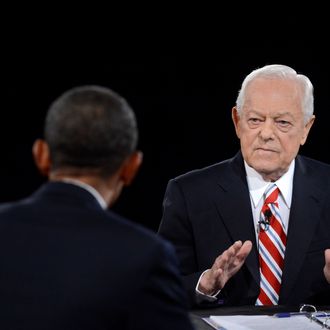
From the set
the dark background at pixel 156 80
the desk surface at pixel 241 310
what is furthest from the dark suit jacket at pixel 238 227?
the dark background at pixel 156 80

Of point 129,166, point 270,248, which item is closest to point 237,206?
point 270,248

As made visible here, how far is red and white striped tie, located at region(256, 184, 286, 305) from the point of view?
2381 mm

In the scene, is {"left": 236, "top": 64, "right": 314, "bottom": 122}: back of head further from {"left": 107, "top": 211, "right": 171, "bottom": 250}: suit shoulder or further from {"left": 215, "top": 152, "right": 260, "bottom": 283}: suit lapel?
{"left": 107, "top": 211, "right": 171, "bottom": 250}: suit shoulder

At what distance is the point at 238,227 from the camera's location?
245 centimetres

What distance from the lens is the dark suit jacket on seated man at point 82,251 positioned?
1192 mm

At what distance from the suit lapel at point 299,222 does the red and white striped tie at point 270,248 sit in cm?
3

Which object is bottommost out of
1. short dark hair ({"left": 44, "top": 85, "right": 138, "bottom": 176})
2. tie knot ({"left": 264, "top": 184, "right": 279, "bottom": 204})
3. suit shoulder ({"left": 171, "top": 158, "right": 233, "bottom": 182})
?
tie knot ({"left": 264, "top": 184, "right": 279, "bottom": 204})

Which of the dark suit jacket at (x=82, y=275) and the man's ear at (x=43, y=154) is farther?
the man's ear at (x=43, y=154)

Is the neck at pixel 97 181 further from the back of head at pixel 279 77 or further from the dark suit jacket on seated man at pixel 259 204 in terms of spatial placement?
the back of head at pixel 279 77

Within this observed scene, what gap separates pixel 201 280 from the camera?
2.20 m

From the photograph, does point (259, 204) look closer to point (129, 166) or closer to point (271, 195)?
point (271, 195)

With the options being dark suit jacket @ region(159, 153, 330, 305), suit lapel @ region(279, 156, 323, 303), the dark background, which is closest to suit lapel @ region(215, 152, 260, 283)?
dark suit jacket @ region(159, 153, 330, 305)

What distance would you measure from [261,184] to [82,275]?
1.40 metres

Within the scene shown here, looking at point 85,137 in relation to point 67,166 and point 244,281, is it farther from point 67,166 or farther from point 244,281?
point 244,281
